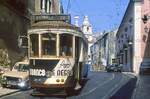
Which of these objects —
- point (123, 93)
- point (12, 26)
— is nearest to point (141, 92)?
point (123, 93)

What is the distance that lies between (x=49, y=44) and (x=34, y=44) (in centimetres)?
72

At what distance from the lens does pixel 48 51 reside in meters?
24.7

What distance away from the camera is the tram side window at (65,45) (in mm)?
24669

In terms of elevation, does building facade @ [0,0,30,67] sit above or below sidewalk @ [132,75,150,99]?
above

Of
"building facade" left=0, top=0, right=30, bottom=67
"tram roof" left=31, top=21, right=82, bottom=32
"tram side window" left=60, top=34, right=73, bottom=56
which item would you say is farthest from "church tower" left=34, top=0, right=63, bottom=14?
"tram side window" left=60, top=34, right=73, bottom=56

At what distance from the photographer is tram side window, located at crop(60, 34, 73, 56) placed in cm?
2467

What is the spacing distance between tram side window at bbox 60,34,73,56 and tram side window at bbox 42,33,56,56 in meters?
0.37

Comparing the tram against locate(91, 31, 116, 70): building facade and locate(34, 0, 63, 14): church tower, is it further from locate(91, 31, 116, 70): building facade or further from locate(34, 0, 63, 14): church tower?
locate(91, 31, 116, 70): building facade

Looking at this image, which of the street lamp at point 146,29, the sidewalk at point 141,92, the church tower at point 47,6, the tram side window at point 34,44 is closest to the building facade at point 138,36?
the street lamp at point 146,29

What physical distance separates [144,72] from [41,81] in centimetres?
4466

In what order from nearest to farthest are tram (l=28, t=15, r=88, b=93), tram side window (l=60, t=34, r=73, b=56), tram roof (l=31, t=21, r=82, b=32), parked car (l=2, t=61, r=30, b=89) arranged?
tram (l=28, t=15, r=88, b=93), tram side window (l=60, t=34, r=73, b=56), tram roof (l=31, t=21, r=82, b=32), parked car (l=2, t=61, r=30, b=89)

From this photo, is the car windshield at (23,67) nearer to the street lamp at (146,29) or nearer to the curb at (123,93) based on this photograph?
the curb at (123,93)

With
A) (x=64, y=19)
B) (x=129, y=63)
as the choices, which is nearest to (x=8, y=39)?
(x=64, y=19)

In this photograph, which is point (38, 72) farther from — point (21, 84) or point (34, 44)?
point (21, 84)
